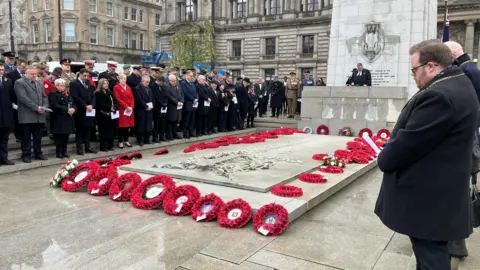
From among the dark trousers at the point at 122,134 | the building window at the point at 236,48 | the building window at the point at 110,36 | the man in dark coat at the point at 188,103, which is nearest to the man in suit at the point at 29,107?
the dark trousers at the point at 122,134

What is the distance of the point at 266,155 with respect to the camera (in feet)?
26.3

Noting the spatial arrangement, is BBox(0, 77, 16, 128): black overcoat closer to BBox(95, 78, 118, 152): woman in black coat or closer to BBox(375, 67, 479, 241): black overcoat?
BBox(95, 78, 118, 152): woman in black coat

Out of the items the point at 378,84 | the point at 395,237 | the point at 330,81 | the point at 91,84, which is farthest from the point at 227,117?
the point at 395,237

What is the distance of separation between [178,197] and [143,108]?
5589 mm

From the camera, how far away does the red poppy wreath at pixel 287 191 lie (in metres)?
5.22

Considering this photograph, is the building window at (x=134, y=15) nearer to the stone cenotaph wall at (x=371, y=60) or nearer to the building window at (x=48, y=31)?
the building window at (x=48, y=31)

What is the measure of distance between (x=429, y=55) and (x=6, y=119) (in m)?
7.68

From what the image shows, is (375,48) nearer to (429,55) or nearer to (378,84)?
(378,84)

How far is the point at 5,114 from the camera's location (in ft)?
25.1

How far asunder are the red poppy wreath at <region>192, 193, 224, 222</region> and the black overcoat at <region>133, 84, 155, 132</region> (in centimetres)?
585

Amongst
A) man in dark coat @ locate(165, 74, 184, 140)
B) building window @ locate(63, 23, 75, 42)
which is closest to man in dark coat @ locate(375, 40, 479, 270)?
man in dark coat @ locate(165, 74, 184, 140)

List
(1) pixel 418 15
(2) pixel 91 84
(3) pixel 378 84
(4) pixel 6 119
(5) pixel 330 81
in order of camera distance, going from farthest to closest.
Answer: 1. (5) pixel 330 81
2. (3) pixel 378 84
3. (1) pixel 418 15
4. (2) pixel 91 84
5. (4) pixel 6 119

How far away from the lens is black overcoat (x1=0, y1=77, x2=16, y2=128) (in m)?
7.62

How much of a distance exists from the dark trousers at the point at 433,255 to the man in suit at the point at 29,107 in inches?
295
